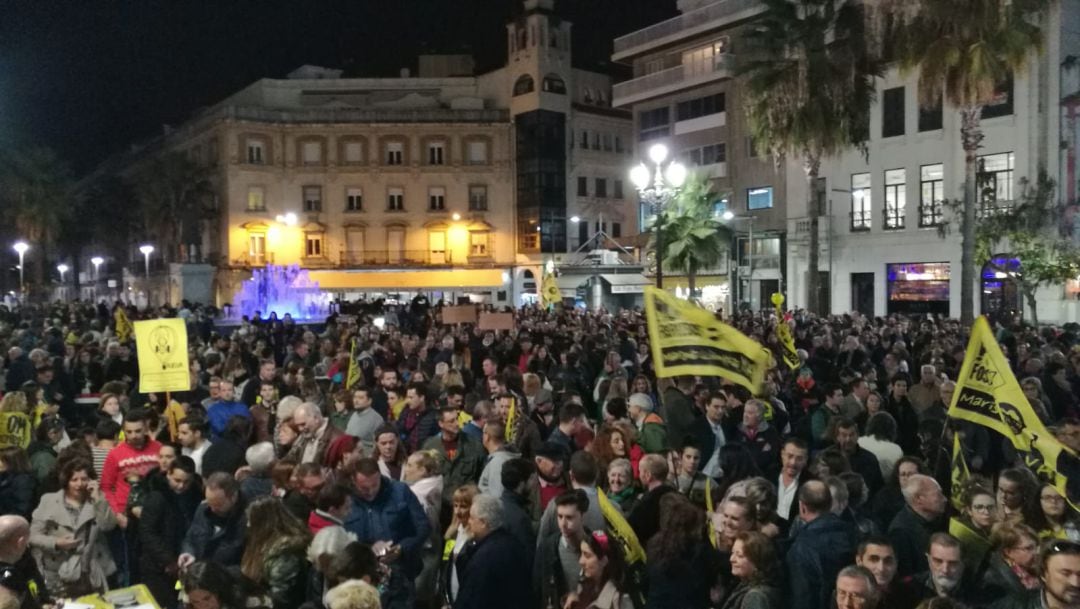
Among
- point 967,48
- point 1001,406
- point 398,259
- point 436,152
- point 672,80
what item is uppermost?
point 672,80

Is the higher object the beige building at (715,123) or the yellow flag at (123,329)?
the beige building at (715,123)

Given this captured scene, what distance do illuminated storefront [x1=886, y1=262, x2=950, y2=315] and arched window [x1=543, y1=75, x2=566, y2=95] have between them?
25.3 m

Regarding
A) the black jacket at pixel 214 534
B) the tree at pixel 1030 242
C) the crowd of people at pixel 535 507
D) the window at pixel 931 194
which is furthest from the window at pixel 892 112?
the black jacket at pixel 214 534

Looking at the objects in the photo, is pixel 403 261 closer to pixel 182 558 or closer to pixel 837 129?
pixel 837 129

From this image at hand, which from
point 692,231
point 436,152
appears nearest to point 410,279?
point 436,152

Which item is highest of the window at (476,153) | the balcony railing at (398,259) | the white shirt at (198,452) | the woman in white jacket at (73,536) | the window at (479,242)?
the window at (476,153)

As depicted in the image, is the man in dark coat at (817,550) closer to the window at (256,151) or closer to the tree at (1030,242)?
the tree at (1030,242)

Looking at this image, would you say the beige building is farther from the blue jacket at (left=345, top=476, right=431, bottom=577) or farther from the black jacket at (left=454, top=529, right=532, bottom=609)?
the black jacket at (left=454, top=529, right=532, bottom=609)

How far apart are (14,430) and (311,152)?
50072 millimetres

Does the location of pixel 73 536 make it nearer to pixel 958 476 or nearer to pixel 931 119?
pixel 958 476

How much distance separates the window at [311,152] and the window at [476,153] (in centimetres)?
884

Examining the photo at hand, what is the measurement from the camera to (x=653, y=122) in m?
48.2

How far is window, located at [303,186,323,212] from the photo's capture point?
186ft

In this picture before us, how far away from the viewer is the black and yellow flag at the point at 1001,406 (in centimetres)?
584
